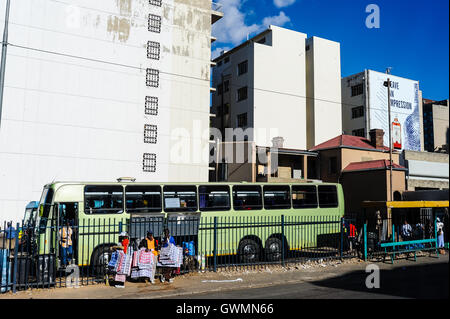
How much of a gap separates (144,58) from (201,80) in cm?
637

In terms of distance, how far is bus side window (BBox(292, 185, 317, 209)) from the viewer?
18.6 m

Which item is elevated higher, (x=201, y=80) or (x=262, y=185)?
(x=201, y=80)

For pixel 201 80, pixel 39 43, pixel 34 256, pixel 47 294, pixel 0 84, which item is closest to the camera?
pixel 47 294

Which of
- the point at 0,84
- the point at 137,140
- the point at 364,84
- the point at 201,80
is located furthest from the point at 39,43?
the point at 364,84

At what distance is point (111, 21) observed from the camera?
36.9 meters

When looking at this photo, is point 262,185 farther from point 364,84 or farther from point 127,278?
point 364,84

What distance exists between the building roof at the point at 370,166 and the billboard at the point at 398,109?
24.8m

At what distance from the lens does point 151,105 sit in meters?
38.2

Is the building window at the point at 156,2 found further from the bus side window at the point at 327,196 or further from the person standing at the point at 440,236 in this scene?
the person standing at the point at 440,236

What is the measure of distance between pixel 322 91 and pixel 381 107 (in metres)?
10.9

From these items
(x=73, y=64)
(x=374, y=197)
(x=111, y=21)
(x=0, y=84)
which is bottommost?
(x=374, y=197)

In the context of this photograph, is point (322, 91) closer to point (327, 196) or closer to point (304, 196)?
point (327, 196)

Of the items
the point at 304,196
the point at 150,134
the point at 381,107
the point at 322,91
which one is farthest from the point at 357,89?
the point at 304,196

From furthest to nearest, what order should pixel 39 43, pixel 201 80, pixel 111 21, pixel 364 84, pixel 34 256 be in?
pixel 364 84 → pixel 201 80 → pixel 111 21 → pixel 39 43 → pixel 34 256
